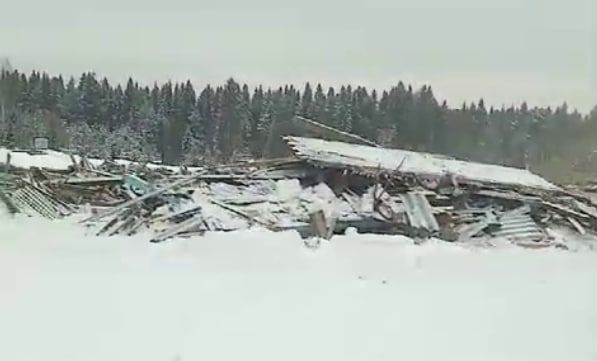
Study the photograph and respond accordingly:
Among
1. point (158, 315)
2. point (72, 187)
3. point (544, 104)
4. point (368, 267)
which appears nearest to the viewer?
point (158, 315)

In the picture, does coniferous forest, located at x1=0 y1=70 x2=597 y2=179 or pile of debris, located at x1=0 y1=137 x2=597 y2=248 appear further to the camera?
pile of debris, located at x1=0 y1=137 x2=597 y2=248

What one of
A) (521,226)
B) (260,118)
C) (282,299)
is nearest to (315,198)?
(260,118)

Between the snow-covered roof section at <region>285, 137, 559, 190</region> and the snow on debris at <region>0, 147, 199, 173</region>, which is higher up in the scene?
the snow-covered roof section at <region>285, 137, 559, 190</region>

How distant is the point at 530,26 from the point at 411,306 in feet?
2.98

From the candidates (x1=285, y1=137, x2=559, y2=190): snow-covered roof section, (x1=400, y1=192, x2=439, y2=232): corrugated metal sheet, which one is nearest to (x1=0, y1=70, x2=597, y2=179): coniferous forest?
(x1=285, y1=137, x2=559, y2=190): snow-covered roof section

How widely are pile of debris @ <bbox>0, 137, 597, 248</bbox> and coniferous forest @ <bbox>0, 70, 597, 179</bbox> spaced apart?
6.8 inches

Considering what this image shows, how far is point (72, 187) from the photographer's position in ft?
8.68

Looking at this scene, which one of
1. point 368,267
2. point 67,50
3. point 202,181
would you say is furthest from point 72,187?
point 368,267

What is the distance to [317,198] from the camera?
251 centimetres

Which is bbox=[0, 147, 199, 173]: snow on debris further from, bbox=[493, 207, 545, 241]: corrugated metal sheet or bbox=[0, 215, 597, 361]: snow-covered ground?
bbox=[493, 207, 545, 241]: corrugated metal sheet

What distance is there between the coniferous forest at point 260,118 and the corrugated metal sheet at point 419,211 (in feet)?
1.39

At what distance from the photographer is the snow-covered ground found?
1662 millimetres

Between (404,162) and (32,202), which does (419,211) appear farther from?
(32,202)

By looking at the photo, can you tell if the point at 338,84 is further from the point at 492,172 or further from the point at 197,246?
the point at 197,246
